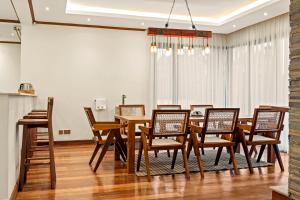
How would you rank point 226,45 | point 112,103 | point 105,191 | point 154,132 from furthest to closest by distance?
point 226,45
point 112,103
point 154,132
point 105,191

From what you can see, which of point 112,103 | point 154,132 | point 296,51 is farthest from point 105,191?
point 112,103

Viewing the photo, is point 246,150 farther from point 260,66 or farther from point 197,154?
point 260,66

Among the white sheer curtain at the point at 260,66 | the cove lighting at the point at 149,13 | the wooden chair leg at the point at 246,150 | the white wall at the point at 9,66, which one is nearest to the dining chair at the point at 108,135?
the wooden chair leg at the point at 246,150

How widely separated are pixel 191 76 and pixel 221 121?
11.0 feet

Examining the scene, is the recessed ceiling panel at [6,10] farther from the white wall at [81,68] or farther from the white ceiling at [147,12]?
the white wall at [81,68]

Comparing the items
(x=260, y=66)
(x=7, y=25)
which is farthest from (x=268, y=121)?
(x=7, y=25)

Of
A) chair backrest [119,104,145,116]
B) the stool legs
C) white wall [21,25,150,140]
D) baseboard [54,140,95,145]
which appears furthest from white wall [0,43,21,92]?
the stool legs

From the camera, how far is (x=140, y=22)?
6.12 metres

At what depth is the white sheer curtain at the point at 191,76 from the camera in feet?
22.6

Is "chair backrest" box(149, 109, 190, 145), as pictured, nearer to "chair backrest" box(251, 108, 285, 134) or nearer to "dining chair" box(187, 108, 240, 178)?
"dining chair" box(187, 108, 240, 178)

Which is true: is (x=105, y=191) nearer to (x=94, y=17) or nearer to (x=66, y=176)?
(x=66, y=176)

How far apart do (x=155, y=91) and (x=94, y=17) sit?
2.17 metres

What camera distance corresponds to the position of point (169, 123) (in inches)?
145

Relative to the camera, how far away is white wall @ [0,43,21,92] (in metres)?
8.30
